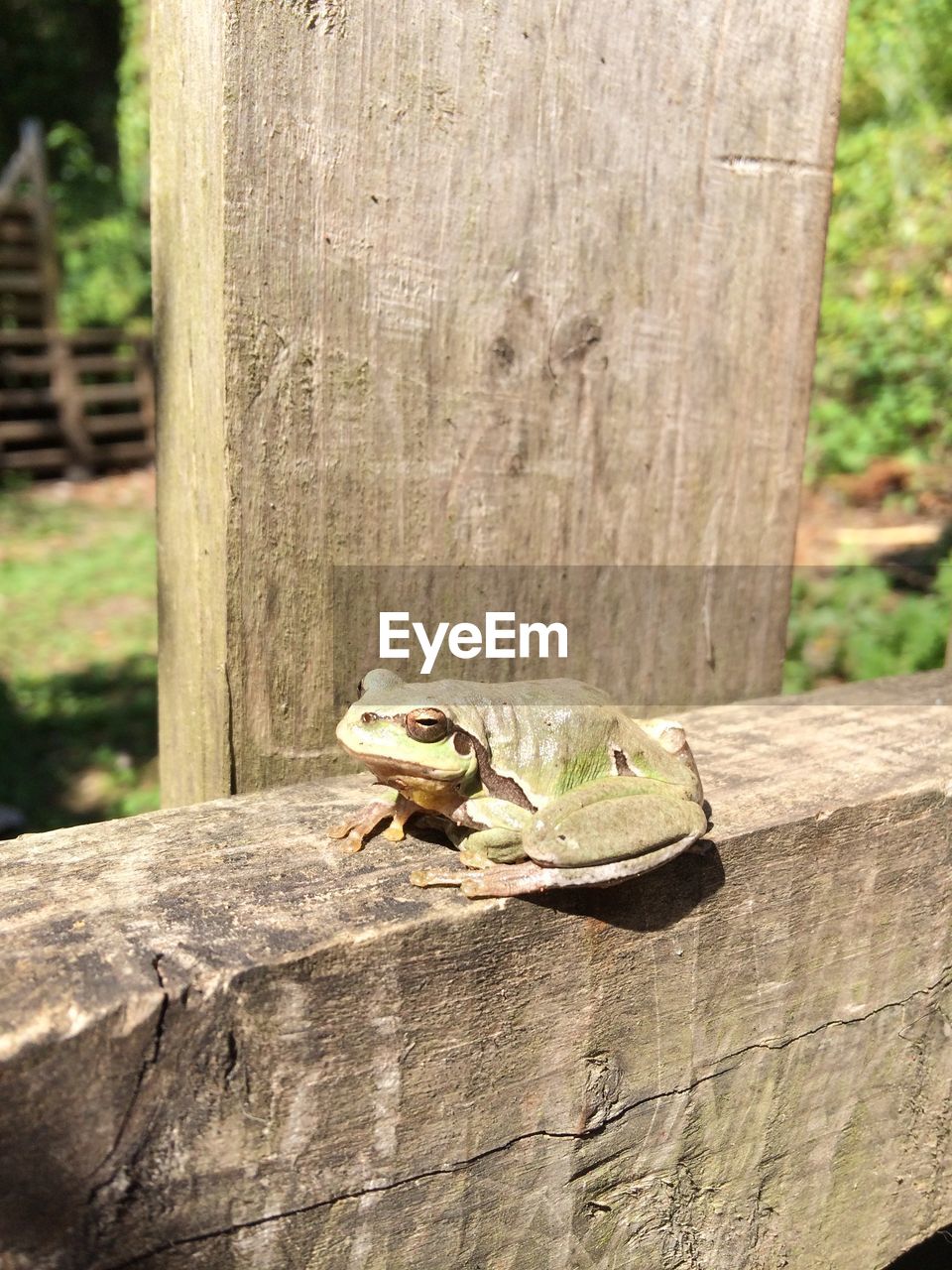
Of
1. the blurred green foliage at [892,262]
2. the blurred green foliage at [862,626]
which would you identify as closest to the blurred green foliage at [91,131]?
the blurred green foliage at [892,262]

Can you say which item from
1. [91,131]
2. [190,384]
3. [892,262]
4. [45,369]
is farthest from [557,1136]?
[91,131]

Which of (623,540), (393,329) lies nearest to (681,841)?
(623,540)

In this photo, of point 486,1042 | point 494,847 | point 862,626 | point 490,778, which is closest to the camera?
point 486,1042

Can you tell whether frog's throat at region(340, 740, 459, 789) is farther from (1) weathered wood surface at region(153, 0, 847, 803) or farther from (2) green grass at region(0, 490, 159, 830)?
(2) green grass at region(0, 490, 159, 830)

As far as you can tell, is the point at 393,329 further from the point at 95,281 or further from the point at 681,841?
the point at 95,281

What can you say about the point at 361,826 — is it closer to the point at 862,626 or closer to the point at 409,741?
the point at 409,741

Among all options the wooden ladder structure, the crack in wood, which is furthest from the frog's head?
the wooden ladder structure

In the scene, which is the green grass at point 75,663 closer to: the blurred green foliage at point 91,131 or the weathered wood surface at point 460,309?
the weathered wood surface at point 460,309
